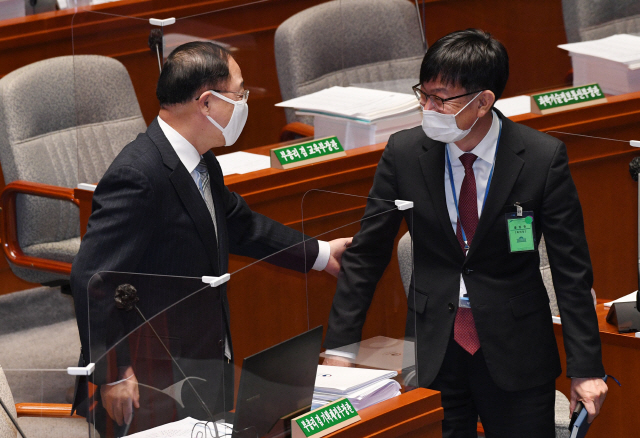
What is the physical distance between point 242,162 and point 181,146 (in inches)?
40.3

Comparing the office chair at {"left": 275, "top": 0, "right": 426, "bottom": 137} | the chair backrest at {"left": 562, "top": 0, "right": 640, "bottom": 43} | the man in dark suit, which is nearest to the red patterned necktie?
the man in dark suit

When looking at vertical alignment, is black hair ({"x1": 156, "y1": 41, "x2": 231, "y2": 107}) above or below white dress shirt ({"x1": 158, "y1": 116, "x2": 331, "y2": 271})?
above

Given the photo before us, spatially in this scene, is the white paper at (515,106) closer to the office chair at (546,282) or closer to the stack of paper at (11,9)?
the office chair at (546,282)

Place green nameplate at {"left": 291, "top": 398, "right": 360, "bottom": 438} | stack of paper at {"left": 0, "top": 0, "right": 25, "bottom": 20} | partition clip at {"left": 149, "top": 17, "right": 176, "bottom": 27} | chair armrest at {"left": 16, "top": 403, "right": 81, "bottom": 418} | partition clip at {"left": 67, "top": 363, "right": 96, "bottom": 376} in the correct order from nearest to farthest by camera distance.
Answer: partition clip at {"left": 67, "top": 363, "right": 96, "bottom": 376} → green nameplate at {"left": 291, "top": 398, "right": 360, "bottom": 438} → chair armrest at {"left": 16, "top": 403, "right": 81, "bottom": 418} → partition clip at {"left": 149, "top": 17, "right": 176, "bottom": 27} → stack of paper at {"left": 0, "top": 0, "right": 25, "bottom": 20}

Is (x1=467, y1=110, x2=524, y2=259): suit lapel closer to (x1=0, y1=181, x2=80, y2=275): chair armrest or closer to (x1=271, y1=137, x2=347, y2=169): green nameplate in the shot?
(x1=271, y1=137, x2=347, y2=169): green nameplate

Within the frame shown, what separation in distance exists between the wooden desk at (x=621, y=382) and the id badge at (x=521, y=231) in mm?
532

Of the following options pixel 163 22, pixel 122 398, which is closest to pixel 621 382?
pixel 122 398

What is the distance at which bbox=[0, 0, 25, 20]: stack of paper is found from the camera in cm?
395

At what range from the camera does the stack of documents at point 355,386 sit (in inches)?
68.5

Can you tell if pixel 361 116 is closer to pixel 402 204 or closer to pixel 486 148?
pixel 486 148

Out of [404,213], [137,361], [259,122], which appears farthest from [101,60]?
[137,361]

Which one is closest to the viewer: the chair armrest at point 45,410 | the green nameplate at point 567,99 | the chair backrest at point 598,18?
the chair armrest at point 45,410

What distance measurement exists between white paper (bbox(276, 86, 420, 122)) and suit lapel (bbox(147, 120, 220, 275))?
3.73 feet

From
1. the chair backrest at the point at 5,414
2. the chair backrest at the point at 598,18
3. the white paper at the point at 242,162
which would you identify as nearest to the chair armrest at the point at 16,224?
the white paper at the point at 242,162
